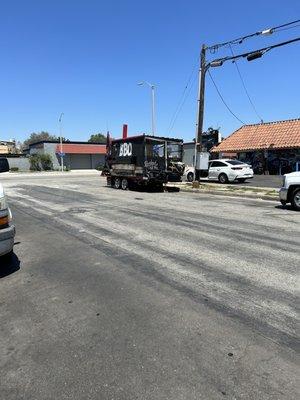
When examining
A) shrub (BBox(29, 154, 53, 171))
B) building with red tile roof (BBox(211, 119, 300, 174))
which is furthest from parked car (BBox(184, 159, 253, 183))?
shrub (BBox(29, 154, 53, 171))

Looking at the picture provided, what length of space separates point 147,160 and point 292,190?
10238 mm

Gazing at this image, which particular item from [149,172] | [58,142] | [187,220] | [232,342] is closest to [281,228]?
[187,220]

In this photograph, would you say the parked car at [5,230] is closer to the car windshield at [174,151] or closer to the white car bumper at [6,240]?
the white car bumper at [6,240]

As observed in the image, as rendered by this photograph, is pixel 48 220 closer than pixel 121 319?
No

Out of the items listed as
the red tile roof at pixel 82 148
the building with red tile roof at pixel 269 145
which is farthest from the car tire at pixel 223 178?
the red tile roof at pixel 82 148

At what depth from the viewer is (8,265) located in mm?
7684

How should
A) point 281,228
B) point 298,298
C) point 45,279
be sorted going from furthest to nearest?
1. point 281,228
2. point 45,279
3. point 298,298

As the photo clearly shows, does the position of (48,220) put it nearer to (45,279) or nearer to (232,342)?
(45,279)

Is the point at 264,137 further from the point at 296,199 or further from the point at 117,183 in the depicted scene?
the point at 296,199

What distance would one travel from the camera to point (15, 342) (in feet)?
15.0

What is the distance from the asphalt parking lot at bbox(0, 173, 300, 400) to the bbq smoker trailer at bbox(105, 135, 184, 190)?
45.6 feet

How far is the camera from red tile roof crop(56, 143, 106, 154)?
77.2 metres

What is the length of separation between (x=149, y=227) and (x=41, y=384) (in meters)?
7.70

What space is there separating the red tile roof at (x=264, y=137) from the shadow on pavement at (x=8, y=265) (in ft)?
102
